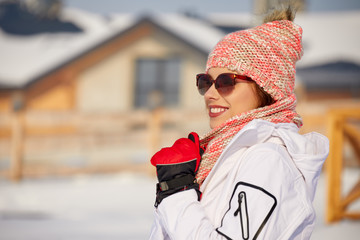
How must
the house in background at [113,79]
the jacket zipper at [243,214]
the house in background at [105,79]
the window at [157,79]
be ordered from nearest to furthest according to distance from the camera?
the jacket zipper at [243,214] → the house in background at [113,79] → the house in background at [105,79] → the window at [157,79]

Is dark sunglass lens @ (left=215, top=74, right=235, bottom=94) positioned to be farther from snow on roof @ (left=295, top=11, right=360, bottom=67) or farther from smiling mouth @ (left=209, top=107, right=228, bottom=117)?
snow on roof @ (left=295, top=11, right=360, bottom=67)

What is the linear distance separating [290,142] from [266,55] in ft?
1.17

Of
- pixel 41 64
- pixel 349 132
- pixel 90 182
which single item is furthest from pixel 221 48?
pixel 41 64

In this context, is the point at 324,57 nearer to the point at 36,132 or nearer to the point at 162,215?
the point at 36,132

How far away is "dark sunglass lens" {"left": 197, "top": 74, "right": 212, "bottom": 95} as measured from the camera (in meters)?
1.59

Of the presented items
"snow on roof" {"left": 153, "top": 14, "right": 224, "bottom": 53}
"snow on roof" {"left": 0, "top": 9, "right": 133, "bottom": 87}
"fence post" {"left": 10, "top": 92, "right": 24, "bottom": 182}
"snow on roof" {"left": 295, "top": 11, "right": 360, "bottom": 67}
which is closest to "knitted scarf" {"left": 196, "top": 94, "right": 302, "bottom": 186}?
"fence post" {"left": 10, "top": 92, "right": 24, "bottom": 182}

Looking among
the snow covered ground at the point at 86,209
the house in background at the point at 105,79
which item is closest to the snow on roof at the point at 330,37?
the house in background at the point at 105,79

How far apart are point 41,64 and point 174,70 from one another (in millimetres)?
5198

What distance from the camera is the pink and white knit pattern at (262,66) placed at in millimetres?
1454

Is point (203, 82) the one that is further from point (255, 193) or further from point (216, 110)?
point (255, 193)

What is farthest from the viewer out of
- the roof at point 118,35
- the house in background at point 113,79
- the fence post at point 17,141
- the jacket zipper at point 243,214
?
the roof at point 118,35

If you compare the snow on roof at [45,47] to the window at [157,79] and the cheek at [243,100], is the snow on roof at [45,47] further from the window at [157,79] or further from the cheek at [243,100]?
the cheek at [243,100]

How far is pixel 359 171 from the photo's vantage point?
28.5 feet

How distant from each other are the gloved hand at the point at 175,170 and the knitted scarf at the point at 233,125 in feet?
0.25
